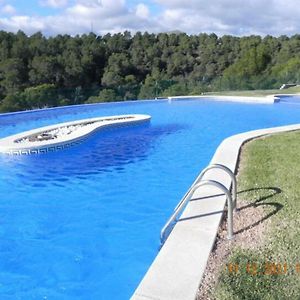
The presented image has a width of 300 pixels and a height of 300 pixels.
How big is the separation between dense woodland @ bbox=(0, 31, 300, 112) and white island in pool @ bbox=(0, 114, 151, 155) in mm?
6764

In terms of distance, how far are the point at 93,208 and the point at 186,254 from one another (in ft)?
10.1

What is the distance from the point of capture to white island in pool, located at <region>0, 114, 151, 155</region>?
9961mm

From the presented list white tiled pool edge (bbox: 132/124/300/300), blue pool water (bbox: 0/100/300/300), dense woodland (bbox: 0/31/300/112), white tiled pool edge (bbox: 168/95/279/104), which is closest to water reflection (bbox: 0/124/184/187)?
blue pool water (bbox: 0/100/300/300)

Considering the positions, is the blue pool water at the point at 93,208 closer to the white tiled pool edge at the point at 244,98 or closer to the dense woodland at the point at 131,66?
the white tiled pool edge at the point at 244,98

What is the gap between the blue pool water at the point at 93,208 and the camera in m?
4.37

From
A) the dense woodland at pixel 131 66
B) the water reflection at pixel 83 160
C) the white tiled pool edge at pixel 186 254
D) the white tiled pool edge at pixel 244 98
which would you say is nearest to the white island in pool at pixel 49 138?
the water reflection at pixel 83 160

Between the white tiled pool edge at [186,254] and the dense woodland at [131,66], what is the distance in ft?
52.0

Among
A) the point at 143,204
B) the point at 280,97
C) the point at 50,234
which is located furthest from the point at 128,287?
the point at 280,97

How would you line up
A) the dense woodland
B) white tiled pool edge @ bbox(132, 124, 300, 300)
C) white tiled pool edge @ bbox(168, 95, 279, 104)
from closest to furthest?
white tiled pool edge @ bbox(132, 124, 300, 300), white tiled pool edge @ bbox(168, 95, 279, 104), the dense woodland

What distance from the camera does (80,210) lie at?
6297 millimetres

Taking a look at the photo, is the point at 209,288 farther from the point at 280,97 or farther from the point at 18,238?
the point at 280,97

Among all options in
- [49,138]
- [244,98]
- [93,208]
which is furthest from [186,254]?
[244,98]

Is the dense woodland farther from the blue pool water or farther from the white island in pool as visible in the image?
the blue pool water

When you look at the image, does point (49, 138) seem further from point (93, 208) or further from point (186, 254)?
point (186, 254)
